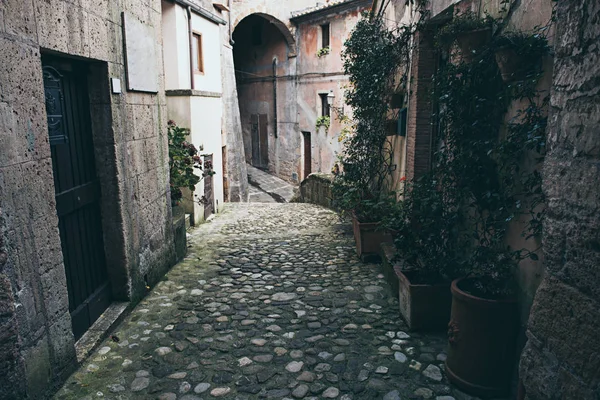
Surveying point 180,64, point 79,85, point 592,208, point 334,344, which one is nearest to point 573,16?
point 592,208

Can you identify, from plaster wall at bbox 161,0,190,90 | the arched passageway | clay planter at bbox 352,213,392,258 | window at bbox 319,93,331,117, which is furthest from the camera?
the arched passageway

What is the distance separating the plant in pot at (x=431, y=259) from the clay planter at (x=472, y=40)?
123cm

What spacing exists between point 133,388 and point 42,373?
66 centimetres

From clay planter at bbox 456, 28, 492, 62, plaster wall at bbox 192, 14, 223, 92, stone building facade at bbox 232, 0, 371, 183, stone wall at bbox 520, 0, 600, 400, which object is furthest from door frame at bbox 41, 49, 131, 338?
stone building facade at bbox 232, 0, 371, 183

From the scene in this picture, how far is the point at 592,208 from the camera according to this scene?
1965mm

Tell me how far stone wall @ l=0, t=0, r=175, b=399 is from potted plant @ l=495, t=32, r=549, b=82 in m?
3.33

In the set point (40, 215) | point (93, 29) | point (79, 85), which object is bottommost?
point (40, 215)

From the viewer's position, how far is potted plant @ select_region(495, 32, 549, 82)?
299 centimetres

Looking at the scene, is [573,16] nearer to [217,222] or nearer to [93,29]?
[93,29]

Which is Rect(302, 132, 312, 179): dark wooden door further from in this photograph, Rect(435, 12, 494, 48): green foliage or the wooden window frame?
Rect(435, 12, 494, 48): green foliage

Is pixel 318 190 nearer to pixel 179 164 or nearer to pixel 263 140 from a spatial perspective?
pixel 179 164

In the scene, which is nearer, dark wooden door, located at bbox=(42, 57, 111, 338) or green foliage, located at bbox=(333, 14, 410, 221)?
dark wooden door, located at bbox=(42, 57, 111, 338)

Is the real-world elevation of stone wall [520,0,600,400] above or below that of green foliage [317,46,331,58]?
below

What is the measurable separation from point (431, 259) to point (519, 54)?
77.8 inches
